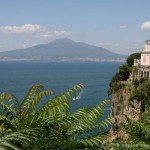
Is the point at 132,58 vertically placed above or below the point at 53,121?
above

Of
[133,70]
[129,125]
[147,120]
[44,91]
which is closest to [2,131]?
[44,91]

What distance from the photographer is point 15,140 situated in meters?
5.75

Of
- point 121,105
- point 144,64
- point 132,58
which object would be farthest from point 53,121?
point 132,58

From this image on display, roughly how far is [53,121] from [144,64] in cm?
5496

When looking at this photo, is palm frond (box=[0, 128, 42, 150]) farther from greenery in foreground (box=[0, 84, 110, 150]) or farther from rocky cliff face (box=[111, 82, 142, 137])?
rocky cliff face (box=[111, 82, 142, 137])

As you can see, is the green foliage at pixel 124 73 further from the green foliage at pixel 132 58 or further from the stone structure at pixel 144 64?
the green foliage at pixel 132 58

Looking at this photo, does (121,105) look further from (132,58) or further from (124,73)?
(132,58)

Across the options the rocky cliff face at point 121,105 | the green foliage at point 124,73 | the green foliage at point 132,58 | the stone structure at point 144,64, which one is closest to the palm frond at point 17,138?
the rocky cliff face at point 121,105

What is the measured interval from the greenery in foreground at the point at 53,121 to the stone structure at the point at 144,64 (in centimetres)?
4936

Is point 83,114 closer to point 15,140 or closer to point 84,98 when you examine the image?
point 15,140

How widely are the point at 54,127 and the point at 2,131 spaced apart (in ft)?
3.38

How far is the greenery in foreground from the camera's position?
6.84 metres

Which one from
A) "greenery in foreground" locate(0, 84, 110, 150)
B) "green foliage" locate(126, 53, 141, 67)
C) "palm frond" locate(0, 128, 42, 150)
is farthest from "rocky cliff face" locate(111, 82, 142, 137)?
"palm frond" locate(0, 128, 42, 150)

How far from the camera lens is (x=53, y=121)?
7293mm
